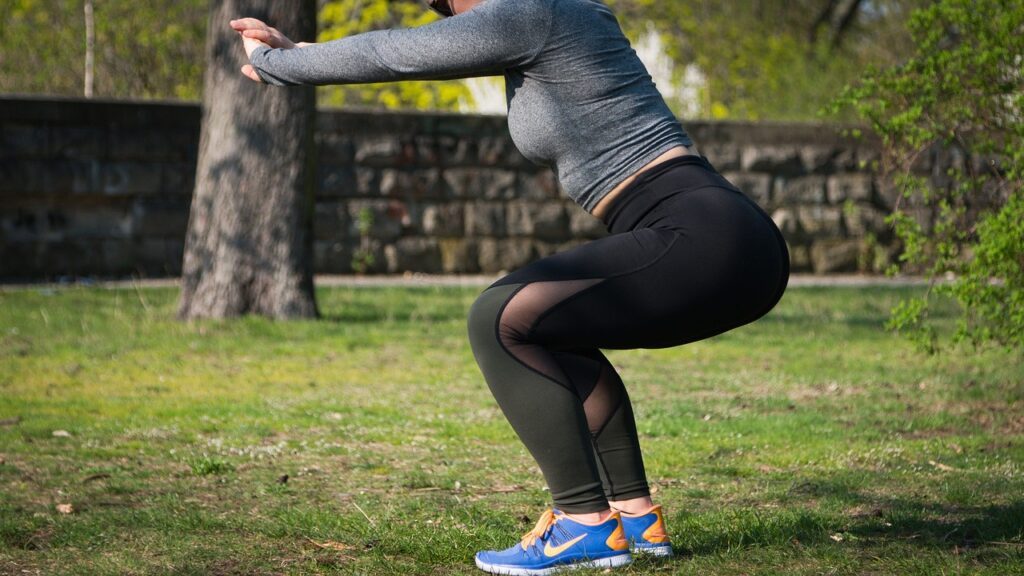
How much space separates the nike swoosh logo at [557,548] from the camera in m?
3.45

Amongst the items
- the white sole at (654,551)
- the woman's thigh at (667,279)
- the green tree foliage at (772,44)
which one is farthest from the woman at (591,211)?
the green tree foliage at (772,44)

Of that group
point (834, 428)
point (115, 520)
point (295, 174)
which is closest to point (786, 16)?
point (295, 174)

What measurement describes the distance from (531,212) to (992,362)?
637 centimetres

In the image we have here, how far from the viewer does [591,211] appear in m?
3.43

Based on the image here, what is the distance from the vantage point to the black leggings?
10.5 ft

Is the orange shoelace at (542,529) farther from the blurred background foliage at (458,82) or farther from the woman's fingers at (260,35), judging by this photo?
the blurred background foliage at (458,82)

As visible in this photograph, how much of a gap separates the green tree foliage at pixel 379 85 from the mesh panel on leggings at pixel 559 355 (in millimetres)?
14091

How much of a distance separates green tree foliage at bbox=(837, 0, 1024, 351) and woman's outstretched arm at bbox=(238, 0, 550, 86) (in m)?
3.42

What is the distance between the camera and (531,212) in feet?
45.4

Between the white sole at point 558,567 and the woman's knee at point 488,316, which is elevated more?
the woman's knee at point 488,316

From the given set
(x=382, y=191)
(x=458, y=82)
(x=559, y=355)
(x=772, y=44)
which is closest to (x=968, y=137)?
(x=559, y=355)

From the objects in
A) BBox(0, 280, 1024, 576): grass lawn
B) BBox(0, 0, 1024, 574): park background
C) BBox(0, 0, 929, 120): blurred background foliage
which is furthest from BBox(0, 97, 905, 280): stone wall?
BBox(0, 280, 1024, 576): grass lawn

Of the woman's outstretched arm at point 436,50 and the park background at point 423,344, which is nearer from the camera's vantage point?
the woman's outstretched arm at point 436,50

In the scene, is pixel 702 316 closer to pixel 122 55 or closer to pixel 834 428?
pixel 834 428
